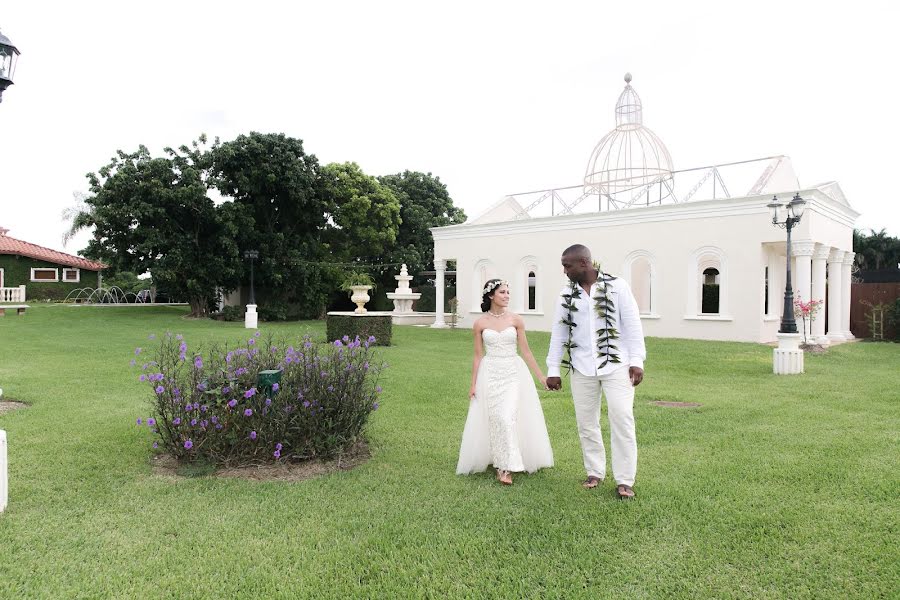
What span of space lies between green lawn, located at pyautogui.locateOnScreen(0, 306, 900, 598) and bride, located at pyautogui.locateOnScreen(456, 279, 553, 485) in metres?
0.19

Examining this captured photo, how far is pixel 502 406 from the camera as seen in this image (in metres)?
5.02

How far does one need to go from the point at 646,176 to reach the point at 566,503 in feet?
64.0

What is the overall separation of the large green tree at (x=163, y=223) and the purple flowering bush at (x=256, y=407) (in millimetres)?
21427

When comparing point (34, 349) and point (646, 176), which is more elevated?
point (646, 176)

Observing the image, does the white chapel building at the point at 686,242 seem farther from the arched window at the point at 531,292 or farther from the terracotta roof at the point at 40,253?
the terracotta roof at the point at 40,253

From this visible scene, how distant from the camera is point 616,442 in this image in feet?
15.1

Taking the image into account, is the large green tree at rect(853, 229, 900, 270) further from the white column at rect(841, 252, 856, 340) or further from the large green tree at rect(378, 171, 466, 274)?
the large green tree at rect(378, 171, 466, 274)

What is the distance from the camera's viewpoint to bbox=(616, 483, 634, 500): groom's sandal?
4.54 m

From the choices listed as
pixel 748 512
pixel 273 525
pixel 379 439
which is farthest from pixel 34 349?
pixel 748 512

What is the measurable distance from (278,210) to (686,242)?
18.7 meters

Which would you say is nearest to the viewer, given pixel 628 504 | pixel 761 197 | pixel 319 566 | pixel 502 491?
pixel 319 566

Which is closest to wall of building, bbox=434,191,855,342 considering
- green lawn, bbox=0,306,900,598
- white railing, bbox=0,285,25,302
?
green lawn, bbox=0,306,900,598

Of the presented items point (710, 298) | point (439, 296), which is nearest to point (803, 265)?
point (710, 298)

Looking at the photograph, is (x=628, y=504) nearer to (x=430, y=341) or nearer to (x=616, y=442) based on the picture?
(x=616, y=442)
